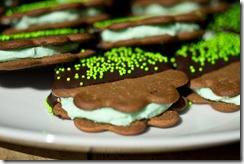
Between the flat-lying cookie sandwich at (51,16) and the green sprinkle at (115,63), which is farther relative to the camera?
the flat-lying cookie sandwich at (51,16)

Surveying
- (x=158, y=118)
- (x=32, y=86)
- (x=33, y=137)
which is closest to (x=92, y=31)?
(x=32, y=86)

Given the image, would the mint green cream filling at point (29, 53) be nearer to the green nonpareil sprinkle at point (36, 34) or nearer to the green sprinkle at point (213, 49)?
the green nonpareil sprinkle at point (36, 34)

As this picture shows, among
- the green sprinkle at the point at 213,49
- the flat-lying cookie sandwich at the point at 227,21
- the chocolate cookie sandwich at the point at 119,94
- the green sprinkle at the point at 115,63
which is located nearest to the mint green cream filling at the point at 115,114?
the chocolate cookie sandwich at the point at 119,94

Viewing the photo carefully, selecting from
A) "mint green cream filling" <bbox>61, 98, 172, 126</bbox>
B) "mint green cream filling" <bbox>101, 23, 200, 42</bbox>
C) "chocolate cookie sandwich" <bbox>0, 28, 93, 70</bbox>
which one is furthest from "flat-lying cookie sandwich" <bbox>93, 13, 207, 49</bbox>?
"mint green cream filling" <bbox>61, 98, 172, 126</bbox>

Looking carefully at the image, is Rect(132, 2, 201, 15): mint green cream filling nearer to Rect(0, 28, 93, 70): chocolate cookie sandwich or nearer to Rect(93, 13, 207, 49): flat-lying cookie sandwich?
Rect(93, 13, 207, 49): flat-lying cookie sandwich

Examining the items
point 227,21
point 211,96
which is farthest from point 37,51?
point 227,21

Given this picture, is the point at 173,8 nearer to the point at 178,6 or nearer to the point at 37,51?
the point at 178,6

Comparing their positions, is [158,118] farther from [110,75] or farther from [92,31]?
[92,31]

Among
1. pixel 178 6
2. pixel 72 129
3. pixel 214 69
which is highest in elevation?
pixel 178 6
